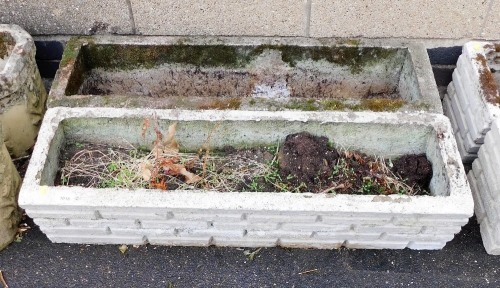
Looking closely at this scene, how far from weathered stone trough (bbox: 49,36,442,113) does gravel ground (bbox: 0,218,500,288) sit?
3.31 feet

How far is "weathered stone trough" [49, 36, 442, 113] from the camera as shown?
354 centimetres

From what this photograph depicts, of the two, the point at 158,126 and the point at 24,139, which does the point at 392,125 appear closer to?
the point at 158,126

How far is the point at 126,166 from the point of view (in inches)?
126

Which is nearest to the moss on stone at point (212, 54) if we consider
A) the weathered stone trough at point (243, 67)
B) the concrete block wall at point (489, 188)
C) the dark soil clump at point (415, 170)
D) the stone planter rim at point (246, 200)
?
the weathered stone trough at point (243, 67)

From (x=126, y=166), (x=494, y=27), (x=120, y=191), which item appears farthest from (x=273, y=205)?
(x=494, y=27)

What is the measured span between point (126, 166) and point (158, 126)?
0.33 metres

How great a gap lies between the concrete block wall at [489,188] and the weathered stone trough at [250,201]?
289mm

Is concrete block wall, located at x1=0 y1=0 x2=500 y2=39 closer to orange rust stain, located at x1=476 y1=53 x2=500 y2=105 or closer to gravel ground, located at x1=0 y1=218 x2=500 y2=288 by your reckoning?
orange rust stain, located at x1=476 y1=53 x2=500 y2=105

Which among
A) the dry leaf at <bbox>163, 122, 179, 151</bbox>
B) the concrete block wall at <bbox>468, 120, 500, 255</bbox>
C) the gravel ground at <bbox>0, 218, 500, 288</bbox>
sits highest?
the dry leaf at <bbox>163, 122, 179, 151</bbox>

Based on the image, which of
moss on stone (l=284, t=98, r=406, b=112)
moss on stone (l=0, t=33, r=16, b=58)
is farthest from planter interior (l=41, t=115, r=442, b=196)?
moss on stone (l=0, t=33, r=16, b=58)

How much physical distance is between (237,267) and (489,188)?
1578 millimetres

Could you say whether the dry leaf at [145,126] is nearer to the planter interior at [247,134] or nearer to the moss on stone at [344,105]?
the planter interior at [247,134]

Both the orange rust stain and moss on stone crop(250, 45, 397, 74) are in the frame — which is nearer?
the orange rust stain

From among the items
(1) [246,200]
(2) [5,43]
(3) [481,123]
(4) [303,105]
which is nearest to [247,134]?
(4) [303,105]
